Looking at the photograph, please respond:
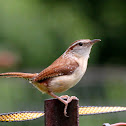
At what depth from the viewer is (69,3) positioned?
23.1 feet

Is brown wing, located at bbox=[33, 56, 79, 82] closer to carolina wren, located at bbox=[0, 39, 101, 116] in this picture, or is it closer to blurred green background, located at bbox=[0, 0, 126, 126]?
carolina wren, located at bbox=[0, 39, 101, 116]

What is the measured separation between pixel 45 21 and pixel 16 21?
0.72 metres

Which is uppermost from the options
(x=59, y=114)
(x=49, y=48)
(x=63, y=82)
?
(x=49, y=48)

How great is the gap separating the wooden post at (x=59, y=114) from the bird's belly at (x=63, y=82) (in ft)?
1.64

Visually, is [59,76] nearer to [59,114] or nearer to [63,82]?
[63,82]

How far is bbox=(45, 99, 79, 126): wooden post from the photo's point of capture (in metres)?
1.81

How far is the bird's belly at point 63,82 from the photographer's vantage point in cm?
237

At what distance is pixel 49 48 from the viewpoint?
5676 mm

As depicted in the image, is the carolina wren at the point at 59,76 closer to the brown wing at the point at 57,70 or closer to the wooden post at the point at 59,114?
the brown wing at the point at 57,70

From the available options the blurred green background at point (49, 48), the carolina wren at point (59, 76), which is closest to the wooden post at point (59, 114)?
the carolina wren at point (59, 76)

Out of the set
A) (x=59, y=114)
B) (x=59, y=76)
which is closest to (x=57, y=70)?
(x=59, y=76)

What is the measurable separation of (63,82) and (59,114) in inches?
21.5

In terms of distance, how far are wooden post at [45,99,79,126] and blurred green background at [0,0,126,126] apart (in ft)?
6.85

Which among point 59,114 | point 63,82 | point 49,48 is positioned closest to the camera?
point 59,114
